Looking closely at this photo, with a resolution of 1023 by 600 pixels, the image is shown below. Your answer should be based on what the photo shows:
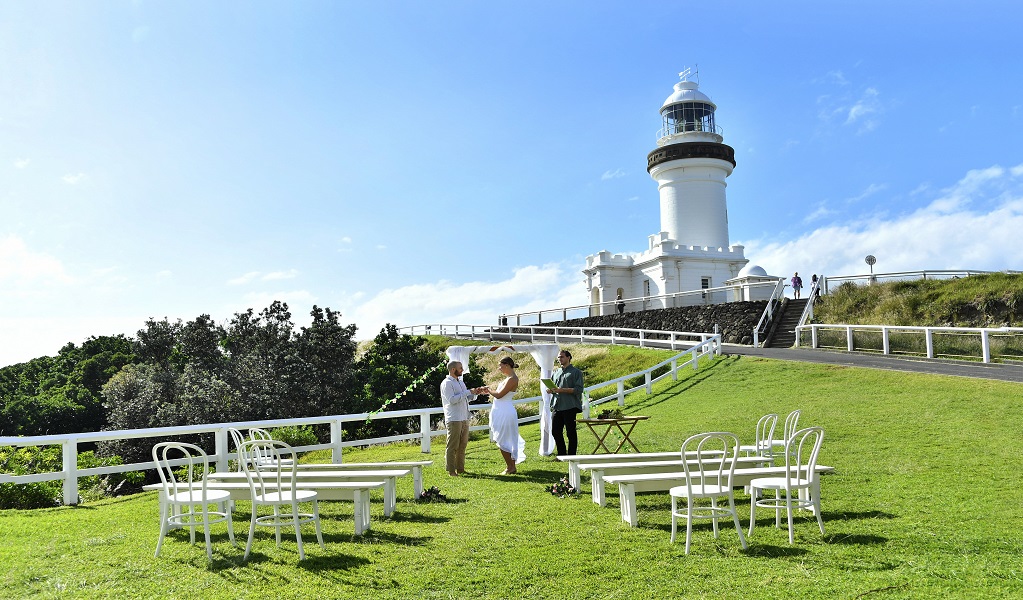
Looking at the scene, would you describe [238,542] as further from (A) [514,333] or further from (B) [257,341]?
(A) [514,333]

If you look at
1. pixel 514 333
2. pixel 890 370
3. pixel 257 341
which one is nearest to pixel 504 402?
pixel 890 370

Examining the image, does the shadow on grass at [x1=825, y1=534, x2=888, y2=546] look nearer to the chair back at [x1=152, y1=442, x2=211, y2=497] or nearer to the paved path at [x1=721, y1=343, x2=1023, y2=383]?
the chair back at [x1=152, y1=442, x2=211, y2=497]

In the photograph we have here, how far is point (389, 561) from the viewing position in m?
5.97

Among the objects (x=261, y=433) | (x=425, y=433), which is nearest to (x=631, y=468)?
(x=261, y=433)

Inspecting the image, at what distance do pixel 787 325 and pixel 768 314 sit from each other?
0.85 meters

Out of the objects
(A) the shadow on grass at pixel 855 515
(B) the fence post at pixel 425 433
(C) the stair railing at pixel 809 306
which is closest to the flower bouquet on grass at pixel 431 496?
(A) the shadow on grass at pixel 855 515

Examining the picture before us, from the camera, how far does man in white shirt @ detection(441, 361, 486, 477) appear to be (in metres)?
10.5

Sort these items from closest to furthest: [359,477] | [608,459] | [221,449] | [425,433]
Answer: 1. [359,477]
2. [608,459]
3. [221,449]
4. [425,433]

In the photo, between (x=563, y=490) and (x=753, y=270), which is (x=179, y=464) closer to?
(x=563, y=490)

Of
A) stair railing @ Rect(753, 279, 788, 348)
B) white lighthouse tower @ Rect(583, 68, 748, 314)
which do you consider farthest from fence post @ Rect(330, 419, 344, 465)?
white lighthouse tower @ Rect(583, 68, 748, 314)

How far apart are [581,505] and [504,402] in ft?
8.45

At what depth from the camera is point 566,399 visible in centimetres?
1071

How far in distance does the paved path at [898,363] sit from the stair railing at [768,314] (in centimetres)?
165

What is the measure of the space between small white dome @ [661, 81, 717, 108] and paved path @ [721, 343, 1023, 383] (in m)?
25.3
